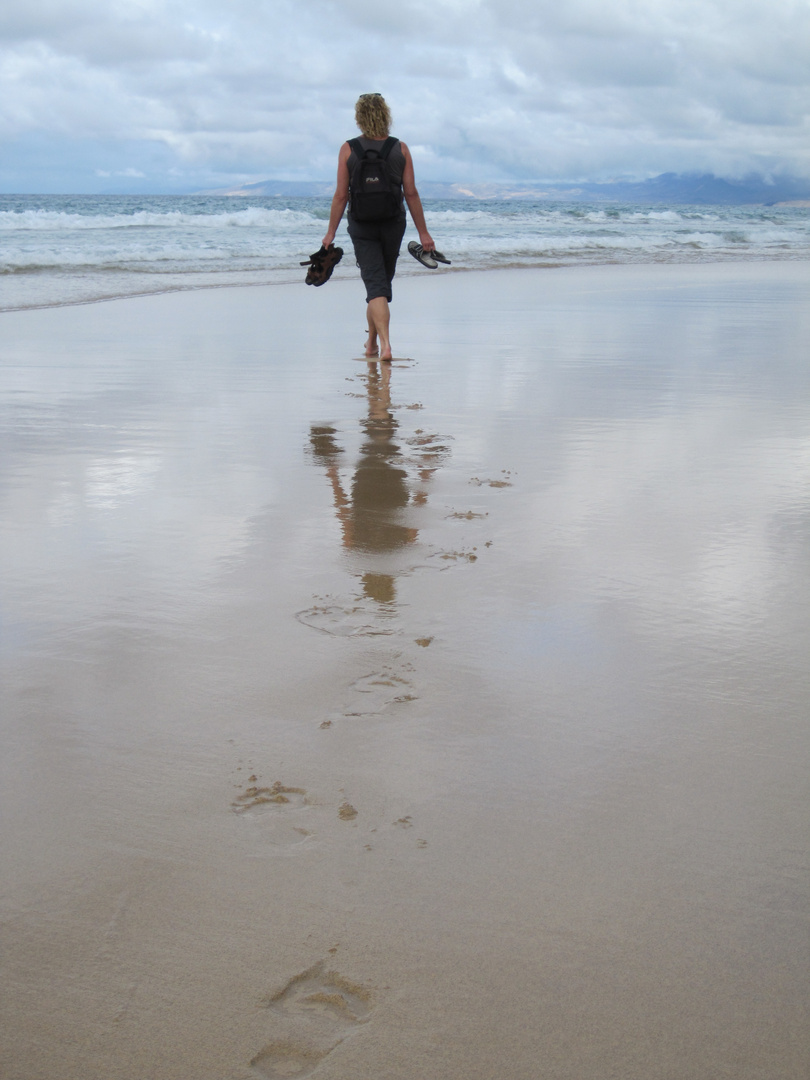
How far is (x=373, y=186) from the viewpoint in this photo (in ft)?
21.1

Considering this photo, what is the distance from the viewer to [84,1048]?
1.18 m

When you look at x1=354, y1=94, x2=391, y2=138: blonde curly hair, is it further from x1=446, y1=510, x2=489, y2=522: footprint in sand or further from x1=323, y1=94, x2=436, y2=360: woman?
x1=446, y1=510, x2=489, y2=522: footprint in sand

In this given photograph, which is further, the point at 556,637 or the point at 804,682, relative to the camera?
the point at 556,637

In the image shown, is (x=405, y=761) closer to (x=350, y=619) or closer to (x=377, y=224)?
(x=350, y=619)

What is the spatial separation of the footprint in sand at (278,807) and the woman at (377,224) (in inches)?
207

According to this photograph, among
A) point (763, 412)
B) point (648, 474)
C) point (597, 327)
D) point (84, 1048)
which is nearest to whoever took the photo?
point (84, 1048)

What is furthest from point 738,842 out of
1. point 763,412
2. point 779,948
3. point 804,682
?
point 763,412

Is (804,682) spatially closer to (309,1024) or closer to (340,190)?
(309,1024)

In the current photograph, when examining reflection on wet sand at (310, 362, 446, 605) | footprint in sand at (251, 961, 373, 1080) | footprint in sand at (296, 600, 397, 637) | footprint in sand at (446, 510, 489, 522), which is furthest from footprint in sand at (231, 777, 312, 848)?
footprint in sand at (446, 510, 489, 522)

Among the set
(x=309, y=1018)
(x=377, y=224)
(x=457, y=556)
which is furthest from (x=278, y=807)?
(x=377, y=224)

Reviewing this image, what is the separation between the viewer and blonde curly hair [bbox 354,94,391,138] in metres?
6.29

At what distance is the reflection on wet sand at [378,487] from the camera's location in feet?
9.70

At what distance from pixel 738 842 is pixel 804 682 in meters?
0.63

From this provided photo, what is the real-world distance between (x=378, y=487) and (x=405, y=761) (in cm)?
197
